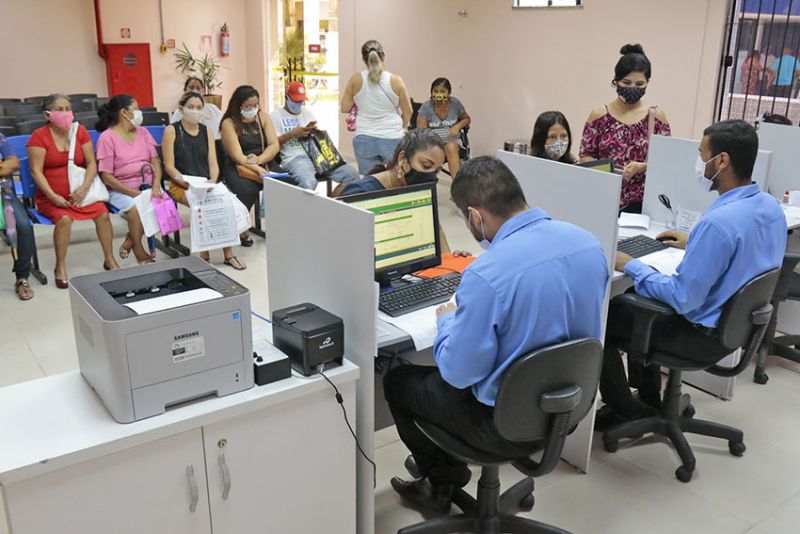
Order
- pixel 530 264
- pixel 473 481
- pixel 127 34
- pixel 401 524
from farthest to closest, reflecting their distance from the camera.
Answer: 1. pixel 127 34
2. pixel 473 481
3. pixel 401 524
4. pixel 530 264

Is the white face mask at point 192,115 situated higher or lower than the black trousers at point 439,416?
higher

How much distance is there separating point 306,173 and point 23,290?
2.15 meters

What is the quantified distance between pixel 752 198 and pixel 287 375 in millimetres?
1751

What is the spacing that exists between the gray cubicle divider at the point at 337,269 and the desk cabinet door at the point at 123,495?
0.52 m

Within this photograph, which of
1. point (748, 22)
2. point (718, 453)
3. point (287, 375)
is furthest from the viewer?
point (748, 22)

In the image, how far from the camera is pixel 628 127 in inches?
155

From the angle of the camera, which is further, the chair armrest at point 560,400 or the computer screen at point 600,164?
the computer screen at point 600,164

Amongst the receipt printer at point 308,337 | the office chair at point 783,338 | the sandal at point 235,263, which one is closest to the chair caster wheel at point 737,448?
the office chair at point 783,338

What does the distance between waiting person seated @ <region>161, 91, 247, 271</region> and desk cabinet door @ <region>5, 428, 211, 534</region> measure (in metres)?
3.33

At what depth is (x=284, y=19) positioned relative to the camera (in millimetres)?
10375

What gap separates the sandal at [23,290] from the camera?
4434 millimetres

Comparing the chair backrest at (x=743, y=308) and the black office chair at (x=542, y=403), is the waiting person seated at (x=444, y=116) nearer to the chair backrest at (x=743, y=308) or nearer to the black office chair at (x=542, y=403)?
the chair backrest at (x=743, y=308)

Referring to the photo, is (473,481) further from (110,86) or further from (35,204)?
(110,86)

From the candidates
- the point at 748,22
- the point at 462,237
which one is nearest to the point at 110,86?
the point at 462,237
